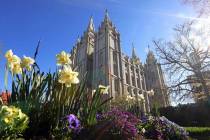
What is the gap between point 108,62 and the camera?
5069cm

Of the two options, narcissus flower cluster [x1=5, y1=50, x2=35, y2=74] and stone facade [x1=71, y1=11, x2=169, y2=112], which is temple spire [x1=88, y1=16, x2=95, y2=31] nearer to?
stone facade [x1=71, y1=11, x2=169, y2=112]

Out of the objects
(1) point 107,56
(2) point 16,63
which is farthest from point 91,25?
(2) point 16,63

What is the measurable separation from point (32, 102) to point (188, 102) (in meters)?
22.1

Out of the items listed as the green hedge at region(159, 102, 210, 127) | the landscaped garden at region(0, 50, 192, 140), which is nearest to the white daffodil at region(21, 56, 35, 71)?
the landscaped garden at region(0, 50, 192, 140)

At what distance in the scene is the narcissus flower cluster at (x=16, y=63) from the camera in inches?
140

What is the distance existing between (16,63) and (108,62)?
47.1 meters

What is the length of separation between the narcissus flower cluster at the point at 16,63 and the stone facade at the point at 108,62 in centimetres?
4147

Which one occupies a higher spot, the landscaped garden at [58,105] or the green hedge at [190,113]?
the green hedge at [190,113]

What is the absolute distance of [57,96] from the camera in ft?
11.9

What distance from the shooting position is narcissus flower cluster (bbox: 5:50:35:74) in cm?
356

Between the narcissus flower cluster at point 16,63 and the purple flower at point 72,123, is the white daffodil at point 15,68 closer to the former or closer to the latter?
the narcissus flower cluster at point 16,63

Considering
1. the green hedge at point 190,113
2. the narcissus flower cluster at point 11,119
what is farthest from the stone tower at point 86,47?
the narcissus flower cluster at point 11,119

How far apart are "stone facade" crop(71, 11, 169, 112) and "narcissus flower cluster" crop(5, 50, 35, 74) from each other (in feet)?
136

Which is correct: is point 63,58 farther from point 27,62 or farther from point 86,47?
point 86,47
